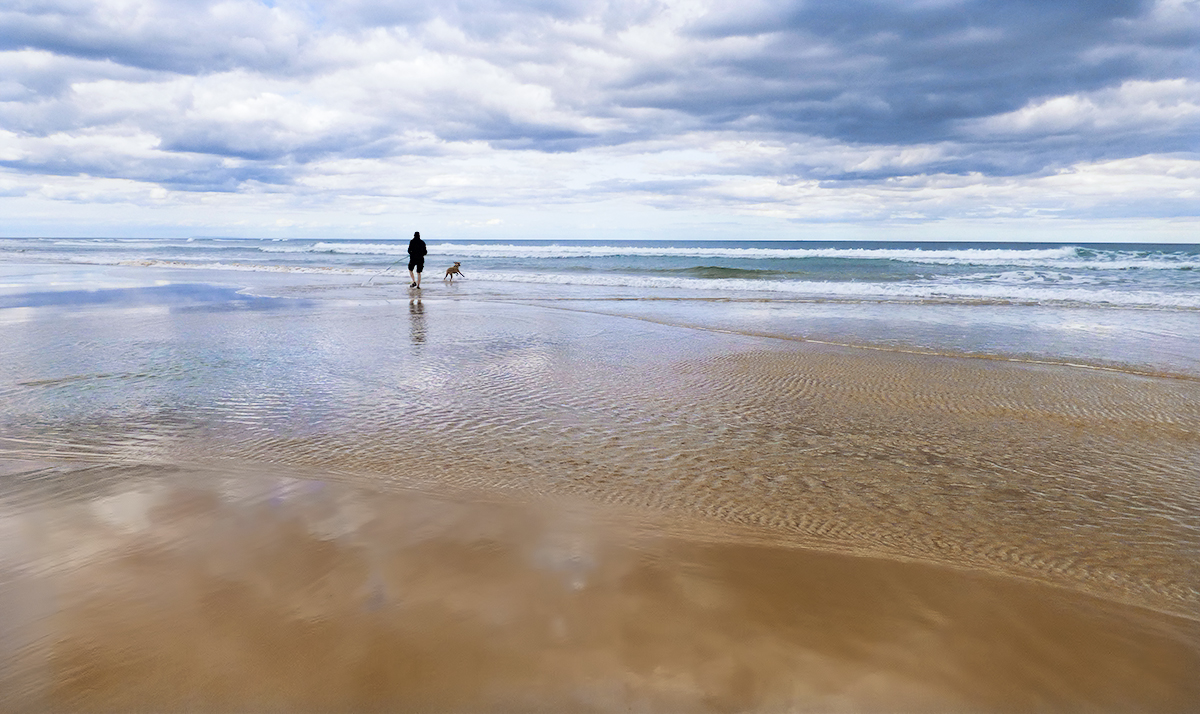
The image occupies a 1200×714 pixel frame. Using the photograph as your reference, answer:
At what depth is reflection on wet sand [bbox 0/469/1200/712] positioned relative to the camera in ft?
7.89

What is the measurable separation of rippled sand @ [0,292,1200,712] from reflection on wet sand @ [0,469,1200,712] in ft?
0.04

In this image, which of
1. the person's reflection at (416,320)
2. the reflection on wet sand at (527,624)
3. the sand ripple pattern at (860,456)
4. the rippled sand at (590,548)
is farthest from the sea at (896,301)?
the reflection on wet sand at (527,624)

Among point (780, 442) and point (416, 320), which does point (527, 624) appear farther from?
point (416, 320)

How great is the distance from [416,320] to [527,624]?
1093 centimetres

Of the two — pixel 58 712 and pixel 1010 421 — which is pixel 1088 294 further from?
pixel 58 712

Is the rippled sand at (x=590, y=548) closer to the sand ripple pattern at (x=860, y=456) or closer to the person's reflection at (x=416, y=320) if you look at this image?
the sand ripple pattern at (x=860, y=456)

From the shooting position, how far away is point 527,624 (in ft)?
9.02

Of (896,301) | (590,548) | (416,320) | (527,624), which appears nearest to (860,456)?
(590,548)

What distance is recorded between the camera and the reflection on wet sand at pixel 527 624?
2.40m

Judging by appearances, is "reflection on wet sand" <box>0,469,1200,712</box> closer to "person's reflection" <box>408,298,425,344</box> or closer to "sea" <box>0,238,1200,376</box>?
"person's reflection" <box>408,298,425,344</box>

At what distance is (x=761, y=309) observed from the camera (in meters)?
15.8

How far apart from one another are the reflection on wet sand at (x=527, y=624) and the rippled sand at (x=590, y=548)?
0.01 m

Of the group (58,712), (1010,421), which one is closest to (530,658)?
(58,712)

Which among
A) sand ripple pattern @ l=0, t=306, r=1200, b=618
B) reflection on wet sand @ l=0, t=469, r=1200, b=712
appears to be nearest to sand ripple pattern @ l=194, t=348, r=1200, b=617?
sand ripple pattern @ l=0, t=306, r=1200, b=618
